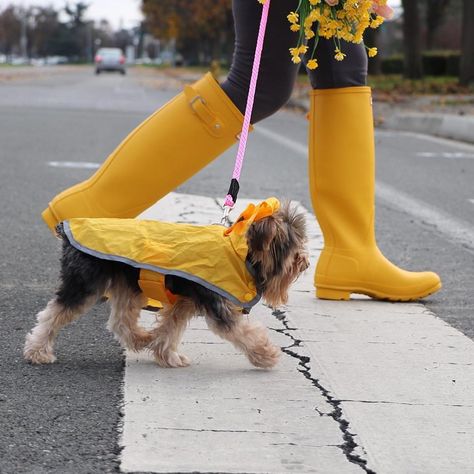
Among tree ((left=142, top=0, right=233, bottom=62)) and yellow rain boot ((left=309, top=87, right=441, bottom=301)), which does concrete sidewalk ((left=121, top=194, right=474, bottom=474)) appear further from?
tree ((left=142, top=0, right=233, bottom=62))

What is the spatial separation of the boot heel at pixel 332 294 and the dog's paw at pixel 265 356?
1167 millimetres

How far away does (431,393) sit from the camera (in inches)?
138

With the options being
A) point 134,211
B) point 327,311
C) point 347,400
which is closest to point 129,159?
point 134,211

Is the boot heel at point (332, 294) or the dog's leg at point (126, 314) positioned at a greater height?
the dog's leg at point (126, 314)

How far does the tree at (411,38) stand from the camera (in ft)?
116

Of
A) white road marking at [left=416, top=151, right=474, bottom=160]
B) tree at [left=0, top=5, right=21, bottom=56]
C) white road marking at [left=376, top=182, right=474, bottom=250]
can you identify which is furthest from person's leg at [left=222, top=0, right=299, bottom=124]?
tree at [left=0, top=5, right=21, bottom=56]

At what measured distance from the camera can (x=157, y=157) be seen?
471 cm

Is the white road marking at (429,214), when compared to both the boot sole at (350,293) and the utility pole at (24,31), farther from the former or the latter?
the utility pole at (24,31)

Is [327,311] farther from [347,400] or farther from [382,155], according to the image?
[382,155]

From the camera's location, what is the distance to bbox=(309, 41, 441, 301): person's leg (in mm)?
4820

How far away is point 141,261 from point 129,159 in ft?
3.66

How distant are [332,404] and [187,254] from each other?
0.70 meters

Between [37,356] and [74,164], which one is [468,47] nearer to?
[74,164]

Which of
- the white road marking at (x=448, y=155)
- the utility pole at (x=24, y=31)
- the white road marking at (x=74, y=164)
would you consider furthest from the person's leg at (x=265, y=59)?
the utility pole at (x=24, y=31)
